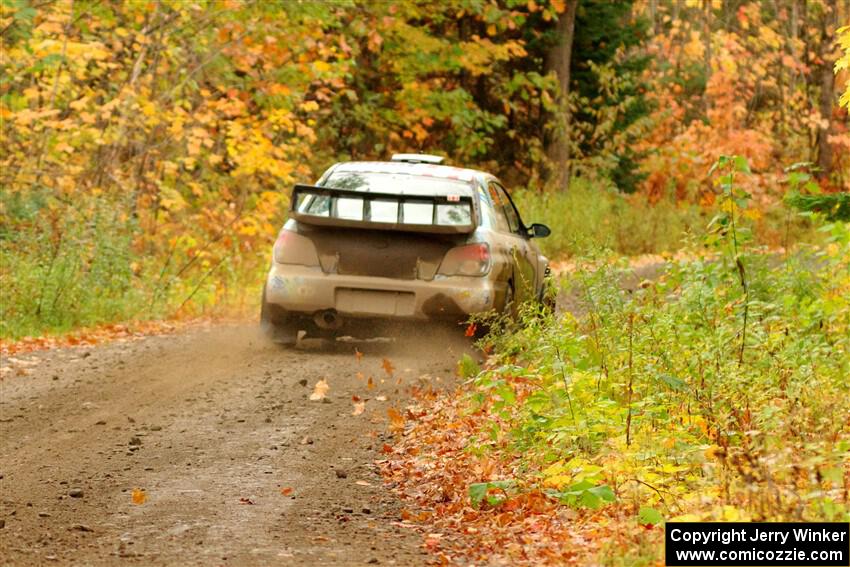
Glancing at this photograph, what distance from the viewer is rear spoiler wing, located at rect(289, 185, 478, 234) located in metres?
11.8

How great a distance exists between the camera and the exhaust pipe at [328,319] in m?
12.2

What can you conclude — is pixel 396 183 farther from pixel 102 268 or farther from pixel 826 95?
pixel 826 95

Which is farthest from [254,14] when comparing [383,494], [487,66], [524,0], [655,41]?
[655,41]

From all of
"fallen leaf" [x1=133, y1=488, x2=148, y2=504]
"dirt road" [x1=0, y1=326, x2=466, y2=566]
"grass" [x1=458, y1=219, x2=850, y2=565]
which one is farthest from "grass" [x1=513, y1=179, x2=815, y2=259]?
"fallen leaf" [x1=133, y1=488, x2=148, y2=504]

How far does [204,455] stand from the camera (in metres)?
8.20

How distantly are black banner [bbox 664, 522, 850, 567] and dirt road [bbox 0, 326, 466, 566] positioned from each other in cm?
122

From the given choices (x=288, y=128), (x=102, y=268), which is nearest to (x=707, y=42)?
(x=288, y=128)

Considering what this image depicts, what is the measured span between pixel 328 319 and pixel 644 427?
17.0ft

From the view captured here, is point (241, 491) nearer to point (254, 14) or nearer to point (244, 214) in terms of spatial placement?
point (244, 214)

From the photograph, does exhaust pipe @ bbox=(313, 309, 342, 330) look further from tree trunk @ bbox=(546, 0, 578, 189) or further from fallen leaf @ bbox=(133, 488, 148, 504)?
tree trunk @ bbox=(546, 0, 578, 189)

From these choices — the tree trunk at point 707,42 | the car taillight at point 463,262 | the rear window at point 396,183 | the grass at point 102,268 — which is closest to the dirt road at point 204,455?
the car taillight at point 463,262

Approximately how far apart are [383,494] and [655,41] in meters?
42.9

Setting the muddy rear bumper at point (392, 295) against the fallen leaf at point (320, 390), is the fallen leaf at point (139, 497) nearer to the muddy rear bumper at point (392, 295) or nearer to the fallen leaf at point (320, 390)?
the fallen leaf at point (320, 390)

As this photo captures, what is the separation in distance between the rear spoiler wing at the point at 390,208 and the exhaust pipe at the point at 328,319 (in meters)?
0.86
